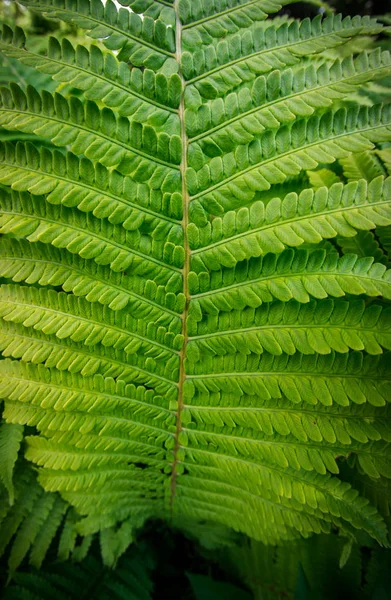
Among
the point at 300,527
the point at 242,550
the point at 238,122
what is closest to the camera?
the point at 238,122

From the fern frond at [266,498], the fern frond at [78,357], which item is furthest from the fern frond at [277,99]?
the fern frond at [266,498]

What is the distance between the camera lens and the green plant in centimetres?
85

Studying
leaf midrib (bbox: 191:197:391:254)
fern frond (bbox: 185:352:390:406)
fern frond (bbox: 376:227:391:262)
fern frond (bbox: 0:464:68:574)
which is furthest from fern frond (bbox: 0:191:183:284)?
fern frond (bbox: 0:464:68:574)

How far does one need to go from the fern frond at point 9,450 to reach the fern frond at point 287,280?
2.30ft

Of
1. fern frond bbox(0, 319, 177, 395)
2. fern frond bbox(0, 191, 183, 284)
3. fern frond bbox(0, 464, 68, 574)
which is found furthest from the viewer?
fern frond bbox(0, 464, 68, 574)

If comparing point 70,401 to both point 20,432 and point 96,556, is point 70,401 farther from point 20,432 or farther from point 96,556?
point 96,556

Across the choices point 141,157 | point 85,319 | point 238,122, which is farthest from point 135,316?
point 238,122

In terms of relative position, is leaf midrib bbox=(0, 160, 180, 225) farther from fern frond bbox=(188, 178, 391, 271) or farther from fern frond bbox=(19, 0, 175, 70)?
fern frond bbox=(19, 0, 175, 70)

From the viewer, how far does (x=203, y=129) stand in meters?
0.90

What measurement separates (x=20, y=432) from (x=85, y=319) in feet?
1.59

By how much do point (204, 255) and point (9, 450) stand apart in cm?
85

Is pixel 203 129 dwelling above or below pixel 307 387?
above

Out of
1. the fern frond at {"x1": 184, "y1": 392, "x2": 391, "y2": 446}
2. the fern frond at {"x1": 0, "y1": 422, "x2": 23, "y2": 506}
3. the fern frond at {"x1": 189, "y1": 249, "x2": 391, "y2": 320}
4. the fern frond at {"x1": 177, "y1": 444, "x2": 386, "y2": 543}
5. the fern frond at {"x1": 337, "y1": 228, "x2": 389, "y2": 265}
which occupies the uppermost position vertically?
the fern frond at {"x1": 337, "y1": 228, "x2": 389, "y2": 265}

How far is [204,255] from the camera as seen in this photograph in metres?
0.97
